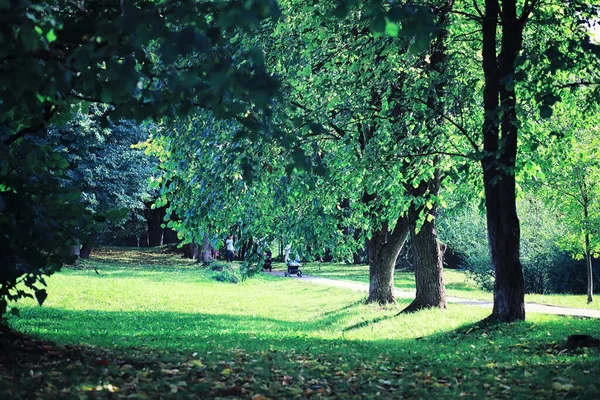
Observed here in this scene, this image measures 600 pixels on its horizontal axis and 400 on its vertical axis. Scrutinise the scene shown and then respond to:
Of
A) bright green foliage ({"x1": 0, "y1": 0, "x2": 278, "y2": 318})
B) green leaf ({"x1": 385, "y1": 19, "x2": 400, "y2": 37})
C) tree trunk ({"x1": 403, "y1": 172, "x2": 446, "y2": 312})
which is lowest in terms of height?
tree trunk ({"x1": 403, "y1": 172, "x2": 446, "y2": 312})

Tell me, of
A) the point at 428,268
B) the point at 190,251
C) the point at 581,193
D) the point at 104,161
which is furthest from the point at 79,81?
the point at 190,251

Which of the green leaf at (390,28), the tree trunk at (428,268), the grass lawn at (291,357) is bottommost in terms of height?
the grass lawn at (291,357)

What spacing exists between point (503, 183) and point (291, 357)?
5.23 metres

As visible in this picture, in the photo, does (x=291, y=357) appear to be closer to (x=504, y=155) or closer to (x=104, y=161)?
(x=504, y=155)

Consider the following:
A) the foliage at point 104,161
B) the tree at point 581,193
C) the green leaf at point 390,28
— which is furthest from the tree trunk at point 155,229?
the green leaf at point 390,28

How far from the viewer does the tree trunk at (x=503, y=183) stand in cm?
1041

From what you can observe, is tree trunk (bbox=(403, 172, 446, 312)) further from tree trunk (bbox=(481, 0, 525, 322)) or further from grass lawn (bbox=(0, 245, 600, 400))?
tree trunk (bbox=(481, 0, 525, 322))

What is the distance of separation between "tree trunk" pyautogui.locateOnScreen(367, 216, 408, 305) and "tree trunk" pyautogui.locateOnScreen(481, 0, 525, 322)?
644cm

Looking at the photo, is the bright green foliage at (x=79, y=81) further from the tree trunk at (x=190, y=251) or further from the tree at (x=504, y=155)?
the tree trunk at (x=190, y=251)

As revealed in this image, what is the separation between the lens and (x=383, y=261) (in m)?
17.6

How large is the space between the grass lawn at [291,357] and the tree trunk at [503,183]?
0.61m

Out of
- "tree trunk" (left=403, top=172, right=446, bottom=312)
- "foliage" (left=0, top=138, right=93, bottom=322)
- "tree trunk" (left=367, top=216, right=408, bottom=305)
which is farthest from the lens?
"tree trunk" (left=367, top=216, right=408, bottom=305)

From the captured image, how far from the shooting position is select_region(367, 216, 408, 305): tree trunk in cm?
1748

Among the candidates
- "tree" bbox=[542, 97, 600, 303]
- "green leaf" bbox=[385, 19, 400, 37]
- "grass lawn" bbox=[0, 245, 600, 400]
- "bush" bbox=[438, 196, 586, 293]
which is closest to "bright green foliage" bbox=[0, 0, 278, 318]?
"green leaf" bbox=[385, 19, 400, 37]
